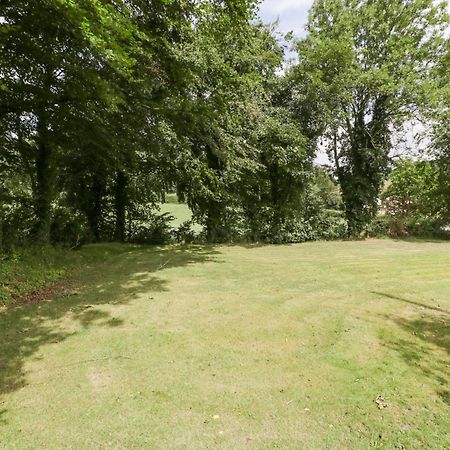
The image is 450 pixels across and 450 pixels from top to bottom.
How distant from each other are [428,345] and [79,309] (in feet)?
19.0

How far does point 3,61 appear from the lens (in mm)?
7891

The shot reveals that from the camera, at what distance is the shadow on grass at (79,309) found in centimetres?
453

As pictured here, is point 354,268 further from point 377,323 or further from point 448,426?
point 448,426

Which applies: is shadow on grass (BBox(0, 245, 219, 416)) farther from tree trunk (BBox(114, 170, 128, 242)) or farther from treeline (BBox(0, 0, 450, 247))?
tree trunk (BBox(114, 170, 128, 242))

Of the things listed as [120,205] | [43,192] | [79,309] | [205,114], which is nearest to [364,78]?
[205,114]

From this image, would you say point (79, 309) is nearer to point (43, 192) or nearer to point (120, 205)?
point (43, 192)

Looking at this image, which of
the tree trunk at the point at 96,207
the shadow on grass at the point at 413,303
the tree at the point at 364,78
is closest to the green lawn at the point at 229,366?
the shadow on grass at the point at 413,303

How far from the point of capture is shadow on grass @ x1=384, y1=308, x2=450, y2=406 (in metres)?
4.19

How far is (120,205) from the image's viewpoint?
14703mm

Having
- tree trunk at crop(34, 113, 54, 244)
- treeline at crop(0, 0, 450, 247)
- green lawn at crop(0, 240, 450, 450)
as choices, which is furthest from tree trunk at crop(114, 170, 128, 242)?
green lawn at crop(0, 240, 450, 450)

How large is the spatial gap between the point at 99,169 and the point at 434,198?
1721 cm

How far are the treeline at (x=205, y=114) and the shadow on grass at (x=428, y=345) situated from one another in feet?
21.5

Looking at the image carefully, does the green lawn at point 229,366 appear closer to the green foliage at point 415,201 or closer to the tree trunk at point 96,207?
the tree trunk at point 96,207

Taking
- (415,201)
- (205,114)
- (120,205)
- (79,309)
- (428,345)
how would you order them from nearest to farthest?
(428,345) → (79,309) → (205,114) → (120,205) → (415,201)
